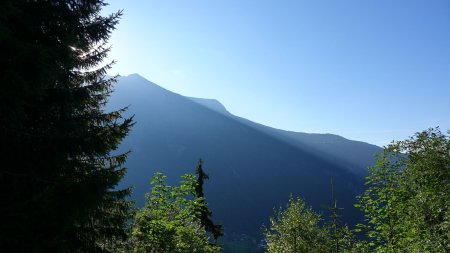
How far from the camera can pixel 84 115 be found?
12.0 metres

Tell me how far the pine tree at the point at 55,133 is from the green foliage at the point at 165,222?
11.1 ft

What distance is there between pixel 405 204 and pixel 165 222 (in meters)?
14.7

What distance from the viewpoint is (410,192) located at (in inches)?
895

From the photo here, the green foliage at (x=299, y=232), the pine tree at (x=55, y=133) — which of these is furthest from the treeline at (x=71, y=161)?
the green foliage at (x=299, y=232)

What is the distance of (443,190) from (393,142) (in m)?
7.23

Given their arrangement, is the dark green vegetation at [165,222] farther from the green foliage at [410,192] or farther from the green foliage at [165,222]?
the green foliage at [410,192]

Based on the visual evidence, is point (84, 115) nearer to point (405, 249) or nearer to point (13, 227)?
point (13, 227)

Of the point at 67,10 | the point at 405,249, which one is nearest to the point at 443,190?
the point at 405,249

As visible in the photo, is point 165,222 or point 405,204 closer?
point 165,222

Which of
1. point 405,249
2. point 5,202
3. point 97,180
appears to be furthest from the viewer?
point 405,249

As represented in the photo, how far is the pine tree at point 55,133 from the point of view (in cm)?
718

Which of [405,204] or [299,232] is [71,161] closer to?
[405,204]

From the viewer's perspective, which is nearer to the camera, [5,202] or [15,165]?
[5,202]

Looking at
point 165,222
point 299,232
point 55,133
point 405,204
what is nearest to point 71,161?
point 55,133
